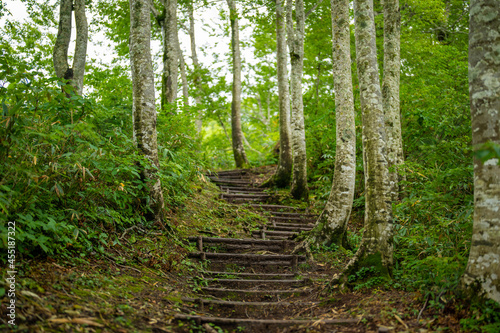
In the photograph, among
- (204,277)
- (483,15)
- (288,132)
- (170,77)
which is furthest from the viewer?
(288,132)

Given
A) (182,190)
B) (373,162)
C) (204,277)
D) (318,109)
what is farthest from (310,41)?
(204,277)

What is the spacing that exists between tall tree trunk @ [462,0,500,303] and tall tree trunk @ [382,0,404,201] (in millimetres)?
4597

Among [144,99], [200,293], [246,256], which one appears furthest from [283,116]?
[200,293]

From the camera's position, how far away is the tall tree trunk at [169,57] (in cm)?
1112

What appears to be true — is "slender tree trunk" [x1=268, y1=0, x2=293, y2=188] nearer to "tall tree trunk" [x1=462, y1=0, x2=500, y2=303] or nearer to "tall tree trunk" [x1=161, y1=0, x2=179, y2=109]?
"tall tree trunk" [x1=161, y1=0, x2=179, y2=109]

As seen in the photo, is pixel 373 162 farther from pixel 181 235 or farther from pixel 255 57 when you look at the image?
pixel 255 57

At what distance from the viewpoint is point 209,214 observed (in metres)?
8.43

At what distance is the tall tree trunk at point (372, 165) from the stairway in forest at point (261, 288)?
1027 millimetres

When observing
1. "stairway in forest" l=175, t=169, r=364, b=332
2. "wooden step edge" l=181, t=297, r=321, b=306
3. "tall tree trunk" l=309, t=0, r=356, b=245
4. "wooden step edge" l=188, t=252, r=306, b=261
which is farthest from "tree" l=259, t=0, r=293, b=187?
"wooden step edge" l=181, t=297, r=321, b=306

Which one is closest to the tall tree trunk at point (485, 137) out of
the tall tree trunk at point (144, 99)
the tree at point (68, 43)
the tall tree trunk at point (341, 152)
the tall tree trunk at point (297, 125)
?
the tall tree trunk at point (341, 152)

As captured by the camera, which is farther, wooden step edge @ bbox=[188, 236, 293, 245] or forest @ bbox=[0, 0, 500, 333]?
wooden step edge @ bbox=[188, 236, 293, 245]

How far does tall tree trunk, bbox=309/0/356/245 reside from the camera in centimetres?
718

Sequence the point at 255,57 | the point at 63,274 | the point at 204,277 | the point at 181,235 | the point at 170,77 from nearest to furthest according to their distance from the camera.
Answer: the point at 63,274 < the point at 204,277 < the point at 181,235 < the point at 170,77 < the point at 255,57

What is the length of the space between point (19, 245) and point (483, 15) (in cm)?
553
